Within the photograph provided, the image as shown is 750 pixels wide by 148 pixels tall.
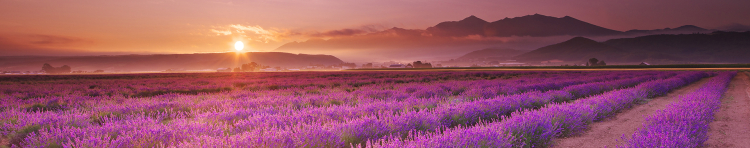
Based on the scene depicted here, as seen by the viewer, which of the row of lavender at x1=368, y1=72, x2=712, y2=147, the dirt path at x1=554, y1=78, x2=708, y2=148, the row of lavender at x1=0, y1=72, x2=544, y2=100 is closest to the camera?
the row of lavender at x1=368, y1=72, x2=712, y2=147

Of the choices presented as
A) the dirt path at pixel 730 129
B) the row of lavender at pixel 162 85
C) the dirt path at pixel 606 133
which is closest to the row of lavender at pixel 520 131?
the dirt path at pixel 606 133

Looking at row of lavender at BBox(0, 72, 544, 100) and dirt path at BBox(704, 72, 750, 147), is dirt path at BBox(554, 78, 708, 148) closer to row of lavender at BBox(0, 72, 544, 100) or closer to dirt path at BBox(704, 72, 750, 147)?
dirt path at BBox(704, 72, 750, 147)

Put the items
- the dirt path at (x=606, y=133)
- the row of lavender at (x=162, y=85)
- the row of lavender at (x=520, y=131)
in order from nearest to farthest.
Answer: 1. the row of lavender at (x=520, y=131)
2. the dirt path at (x=606, y=133)
3. the row of lavender at (x=162, y=85)

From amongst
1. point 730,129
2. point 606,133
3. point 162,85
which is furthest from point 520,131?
point 162,85

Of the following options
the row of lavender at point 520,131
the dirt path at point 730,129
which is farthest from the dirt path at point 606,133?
the dirt path at point 730,129

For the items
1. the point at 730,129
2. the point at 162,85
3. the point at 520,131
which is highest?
the point at 520,131

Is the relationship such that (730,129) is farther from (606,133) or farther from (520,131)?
(520,131)

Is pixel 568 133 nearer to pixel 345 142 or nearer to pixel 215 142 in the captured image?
pixel 345 142

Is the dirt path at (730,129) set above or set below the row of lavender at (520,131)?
below

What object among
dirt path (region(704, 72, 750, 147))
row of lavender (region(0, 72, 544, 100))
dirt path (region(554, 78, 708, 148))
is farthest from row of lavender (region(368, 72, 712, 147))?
row of lavender (region(0, 72, 544, 100))

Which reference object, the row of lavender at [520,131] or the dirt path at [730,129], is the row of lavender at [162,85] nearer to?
the row of lavender at [520,131]

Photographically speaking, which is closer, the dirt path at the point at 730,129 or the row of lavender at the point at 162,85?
the dirt path at the point at 730,129

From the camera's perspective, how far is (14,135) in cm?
354

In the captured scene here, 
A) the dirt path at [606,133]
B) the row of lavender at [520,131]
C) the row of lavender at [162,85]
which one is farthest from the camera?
the row of lavender at [162,85]
